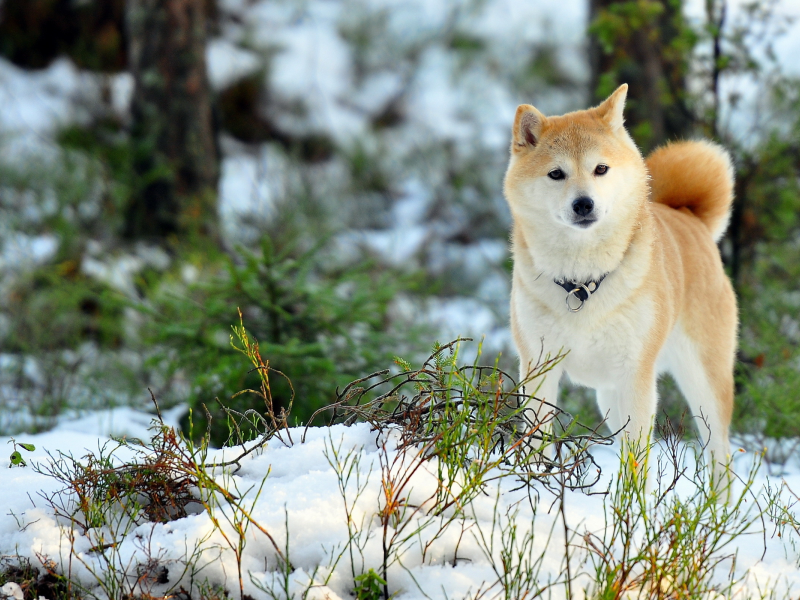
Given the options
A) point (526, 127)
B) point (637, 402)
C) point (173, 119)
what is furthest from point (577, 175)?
point (173, 119)

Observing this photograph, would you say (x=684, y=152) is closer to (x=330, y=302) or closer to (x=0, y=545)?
(x=330, y=302)

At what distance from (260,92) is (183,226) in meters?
3.26

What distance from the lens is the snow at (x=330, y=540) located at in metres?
1.80

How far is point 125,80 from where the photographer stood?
31.0 feet

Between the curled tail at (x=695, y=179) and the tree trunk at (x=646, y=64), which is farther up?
the tree trunk at (x=646, y=64)

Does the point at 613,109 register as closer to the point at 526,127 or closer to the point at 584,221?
the point at 526,127

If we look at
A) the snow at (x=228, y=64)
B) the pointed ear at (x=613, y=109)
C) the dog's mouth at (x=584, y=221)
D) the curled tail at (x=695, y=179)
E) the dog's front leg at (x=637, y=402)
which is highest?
the snow at (x=228, y=64)

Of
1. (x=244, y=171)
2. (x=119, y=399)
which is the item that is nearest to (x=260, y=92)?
(x=244, y=171)

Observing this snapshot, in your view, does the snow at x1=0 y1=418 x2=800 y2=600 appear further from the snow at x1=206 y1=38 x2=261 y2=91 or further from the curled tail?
the snow at x1=206 y1=38 x2=261 y2=91

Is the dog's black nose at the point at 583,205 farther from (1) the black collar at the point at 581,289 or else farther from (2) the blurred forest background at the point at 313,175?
(2) the blurred forest background at the point at 313,175

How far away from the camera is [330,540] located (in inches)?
73.9

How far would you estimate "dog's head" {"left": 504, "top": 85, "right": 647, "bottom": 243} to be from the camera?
2.76 meters

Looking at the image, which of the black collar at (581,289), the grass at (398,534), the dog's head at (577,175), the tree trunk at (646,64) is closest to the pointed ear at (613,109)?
the dog's head at (577,175)

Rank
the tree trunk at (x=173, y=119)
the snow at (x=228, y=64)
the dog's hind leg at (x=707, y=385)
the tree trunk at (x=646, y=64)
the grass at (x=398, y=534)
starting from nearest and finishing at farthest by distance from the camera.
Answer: the grass at (x=398, y=534) < the dog's hind leg at (x=707, y=385) < the tree trunk at (x=646, y=64) < the tree trunk at (x=173, y=119) < the snow at (x=228, y=64)
